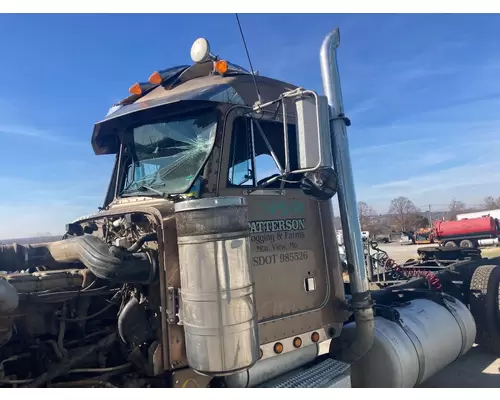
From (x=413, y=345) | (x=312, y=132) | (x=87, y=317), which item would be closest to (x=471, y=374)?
(x=413, y=345)

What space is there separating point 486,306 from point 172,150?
16.6ft

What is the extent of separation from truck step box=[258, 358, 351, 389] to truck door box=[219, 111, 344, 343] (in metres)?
0.30

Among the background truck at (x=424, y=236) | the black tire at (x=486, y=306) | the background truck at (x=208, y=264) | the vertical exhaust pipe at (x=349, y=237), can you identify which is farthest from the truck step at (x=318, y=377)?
the background truck at (x=424, y=236)

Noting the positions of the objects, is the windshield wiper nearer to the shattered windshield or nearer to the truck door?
the shattered windshield

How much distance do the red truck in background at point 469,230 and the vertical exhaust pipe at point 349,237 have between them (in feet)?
65.3

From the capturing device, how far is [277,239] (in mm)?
3340

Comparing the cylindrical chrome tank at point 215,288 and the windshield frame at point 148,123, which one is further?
the windshield frame at point 148,123

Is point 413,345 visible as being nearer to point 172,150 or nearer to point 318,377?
point 318,377

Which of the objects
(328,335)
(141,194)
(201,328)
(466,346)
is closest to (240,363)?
(201,328)

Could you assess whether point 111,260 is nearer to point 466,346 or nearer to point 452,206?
point 466,346

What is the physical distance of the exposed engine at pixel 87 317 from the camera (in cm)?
272

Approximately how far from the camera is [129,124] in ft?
12.1

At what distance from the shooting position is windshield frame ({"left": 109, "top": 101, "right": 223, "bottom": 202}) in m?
3.23

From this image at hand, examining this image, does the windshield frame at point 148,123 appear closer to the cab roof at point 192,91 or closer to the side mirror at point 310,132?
the cab roof at point 192,91
